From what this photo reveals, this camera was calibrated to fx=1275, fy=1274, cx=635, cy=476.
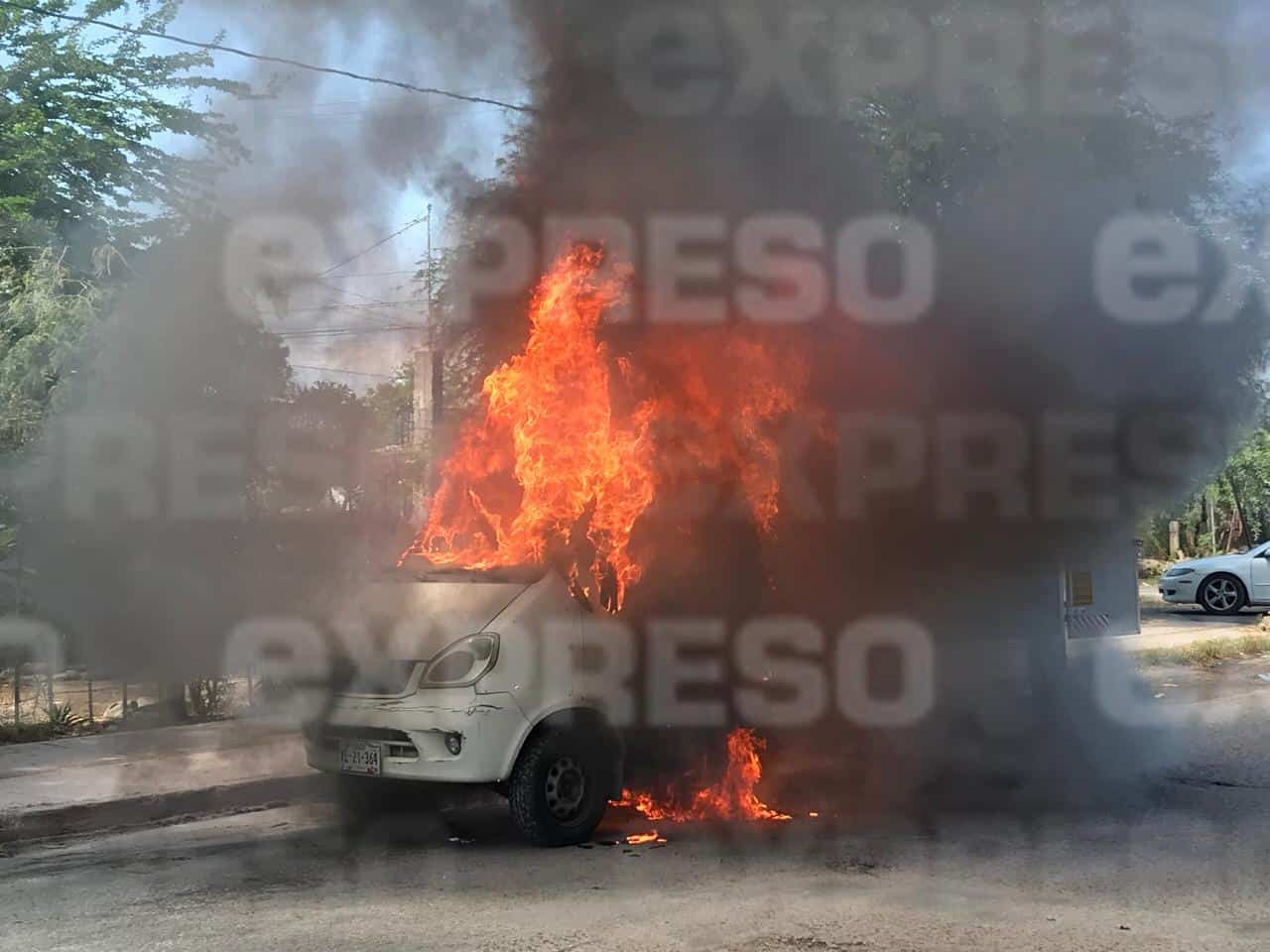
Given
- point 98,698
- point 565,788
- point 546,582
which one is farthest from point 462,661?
point 98,698

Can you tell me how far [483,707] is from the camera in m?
6.27

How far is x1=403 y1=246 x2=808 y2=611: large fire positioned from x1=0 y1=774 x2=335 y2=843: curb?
1.76 m

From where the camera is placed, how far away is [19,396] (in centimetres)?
1132

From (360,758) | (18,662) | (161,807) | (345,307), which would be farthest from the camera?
(345,307)

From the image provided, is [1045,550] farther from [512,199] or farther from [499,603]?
[499,603]

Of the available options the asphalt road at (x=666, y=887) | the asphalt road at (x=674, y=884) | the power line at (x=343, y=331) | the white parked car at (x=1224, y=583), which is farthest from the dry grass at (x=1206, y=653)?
the power line at (x=343, y=331)

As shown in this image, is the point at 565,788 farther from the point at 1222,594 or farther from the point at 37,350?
the point at 1222,594

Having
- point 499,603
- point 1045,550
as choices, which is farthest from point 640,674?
point 1045,550

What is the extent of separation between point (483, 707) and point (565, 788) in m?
0.70

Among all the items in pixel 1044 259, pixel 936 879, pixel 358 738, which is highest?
pixel 1044 259

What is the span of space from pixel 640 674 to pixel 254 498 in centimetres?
618

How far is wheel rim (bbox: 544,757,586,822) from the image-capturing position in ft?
21.5

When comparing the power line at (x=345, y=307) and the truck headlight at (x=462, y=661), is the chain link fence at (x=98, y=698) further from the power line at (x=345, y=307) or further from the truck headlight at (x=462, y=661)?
the truck headlight at (x=462, y=661)

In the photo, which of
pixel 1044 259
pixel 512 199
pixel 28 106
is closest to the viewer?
pixel 512 199
